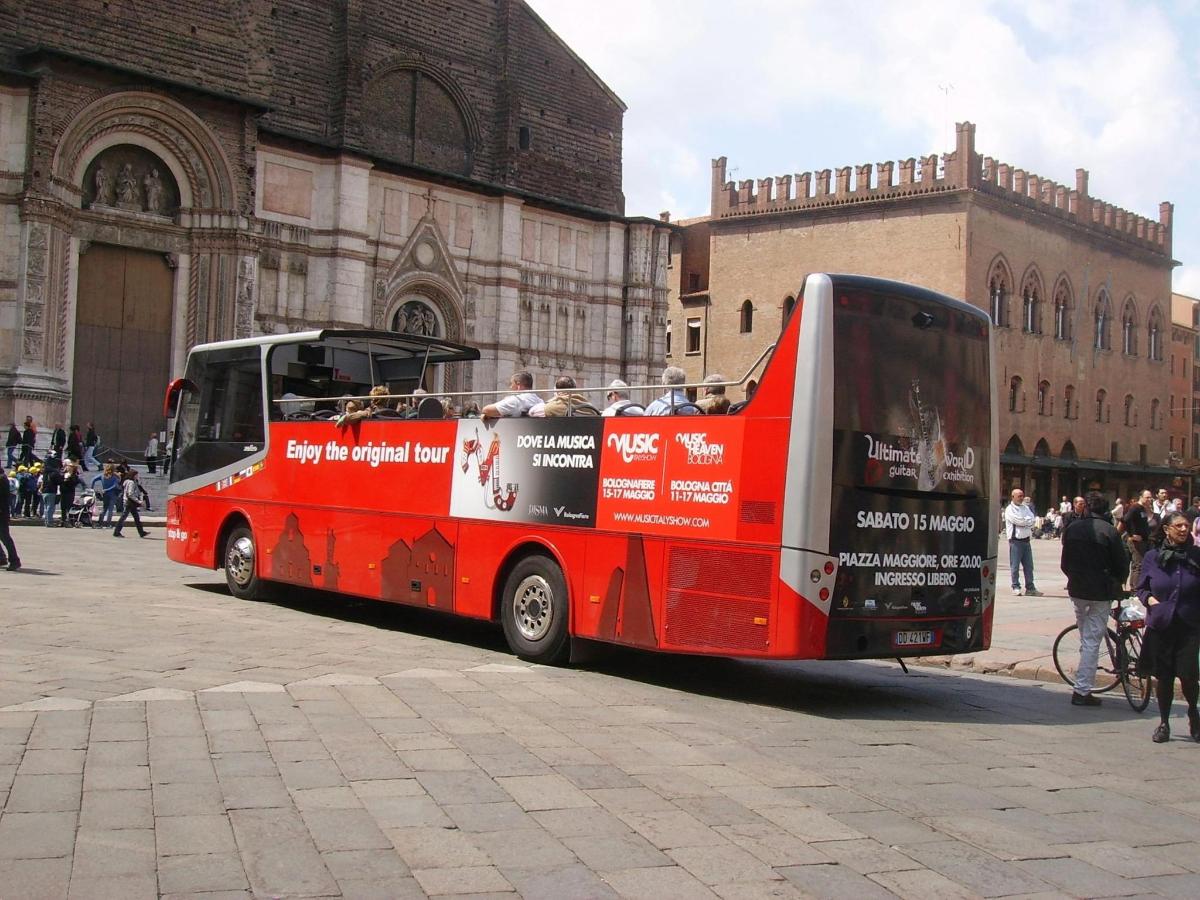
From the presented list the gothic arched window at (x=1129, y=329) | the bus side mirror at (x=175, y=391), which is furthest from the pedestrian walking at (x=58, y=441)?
the gothic arched window at (x=1129, y=329)

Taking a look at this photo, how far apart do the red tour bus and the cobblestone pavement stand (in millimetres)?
592

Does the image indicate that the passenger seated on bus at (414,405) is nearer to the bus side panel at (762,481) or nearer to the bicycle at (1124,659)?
the bus side panel at (762,481)

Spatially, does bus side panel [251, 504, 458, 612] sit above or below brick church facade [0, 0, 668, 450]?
below

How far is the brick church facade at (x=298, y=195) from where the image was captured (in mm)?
29359

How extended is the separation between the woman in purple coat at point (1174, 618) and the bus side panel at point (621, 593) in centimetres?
341

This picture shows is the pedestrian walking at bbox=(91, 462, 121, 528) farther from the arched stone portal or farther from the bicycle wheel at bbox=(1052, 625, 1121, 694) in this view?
the bicycle wheel at bbox=(1052, 625, 1121, 694)

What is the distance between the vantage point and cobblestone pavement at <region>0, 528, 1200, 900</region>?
4.91m

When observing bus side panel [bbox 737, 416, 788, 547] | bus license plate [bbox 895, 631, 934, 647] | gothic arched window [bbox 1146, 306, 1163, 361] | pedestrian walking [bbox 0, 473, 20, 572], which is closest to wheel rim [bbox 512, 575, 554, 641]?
bus side panel [bbox 737, 416, 788, 547]

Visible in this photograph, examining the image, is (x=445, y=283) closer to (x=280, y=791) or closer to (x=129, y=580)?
(x=129, y=580)

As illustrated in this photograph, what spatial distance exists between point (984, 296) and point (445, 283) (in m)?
25.4

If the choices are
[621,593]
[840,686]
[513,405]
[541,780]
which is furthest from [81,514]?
[541,780]

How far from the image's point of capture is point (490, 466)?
11.3 meters

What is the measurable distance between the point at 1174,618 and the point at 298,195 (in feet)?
97.7

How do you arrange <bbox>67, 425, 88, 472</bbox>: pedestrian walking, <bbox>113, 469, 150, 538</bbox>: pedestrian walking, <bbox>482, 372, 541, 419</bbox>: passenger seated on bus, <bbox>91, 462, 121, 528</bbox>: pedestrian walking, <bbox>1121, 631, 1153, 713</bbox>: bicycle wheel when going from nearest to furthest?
<bbox>1121, 631, 1153, 713</bbox>: bicycle wheel
<bbox>482, 372, 541, 419</bbox>: passenger seated on bus
<bbox>113, 469, 150, 538</bbox>: pedestrian walking
<bbox>91, 462, 121, 528</bbox>: pedestrian walking
<bbox>67, 425, 88, 472</bbox>: pedestrian walking
